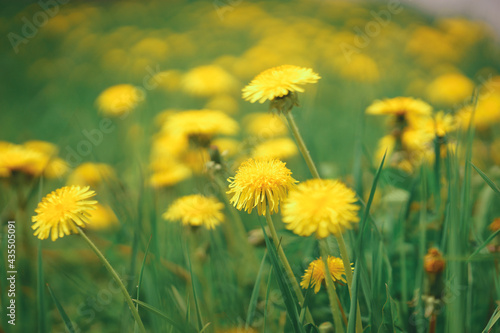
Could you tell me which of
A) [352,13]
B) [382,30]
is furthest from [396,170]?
[352,13]

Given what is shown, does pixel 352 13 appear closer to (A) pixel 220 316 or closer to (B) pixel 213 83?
(B) pixel 213 83

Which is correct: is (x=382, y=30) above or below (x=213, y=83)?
above

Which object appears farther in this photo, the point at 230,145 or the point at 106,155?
the point at 106,155

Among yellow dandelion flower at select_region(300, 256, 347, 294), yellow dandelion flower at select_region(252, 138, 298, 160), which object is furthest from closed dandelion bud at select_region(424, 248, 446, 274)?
yellow dandelion flower at select_region(252, 138, 298, 160)

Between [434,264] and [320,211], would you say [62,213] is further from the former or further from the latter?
[434,264]

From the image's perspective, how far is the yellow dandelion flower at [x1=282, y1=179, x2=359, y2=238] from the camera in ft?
1.32

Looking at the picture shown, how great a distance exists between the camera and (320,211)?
0.41m

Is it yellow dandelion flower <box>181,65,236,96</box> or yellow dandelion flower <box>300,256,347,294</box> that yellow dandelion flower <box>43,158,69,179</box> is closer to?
yellow dandelion flower <box>181,65,236,96</box>

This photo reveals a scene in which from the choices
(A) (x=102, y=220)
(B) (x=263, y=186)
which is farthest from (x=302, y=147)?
(A) (x=102, y=220)

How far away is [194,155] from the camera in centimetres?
111

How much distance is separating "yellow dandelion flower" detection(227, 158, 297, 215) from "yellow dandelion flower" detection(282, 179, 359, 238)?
60 mm

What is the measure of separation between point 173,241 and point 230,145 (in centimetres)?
44

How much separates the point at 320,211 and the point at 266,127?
105cm

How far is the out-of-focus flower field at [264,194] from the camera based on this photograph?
1.65ft
